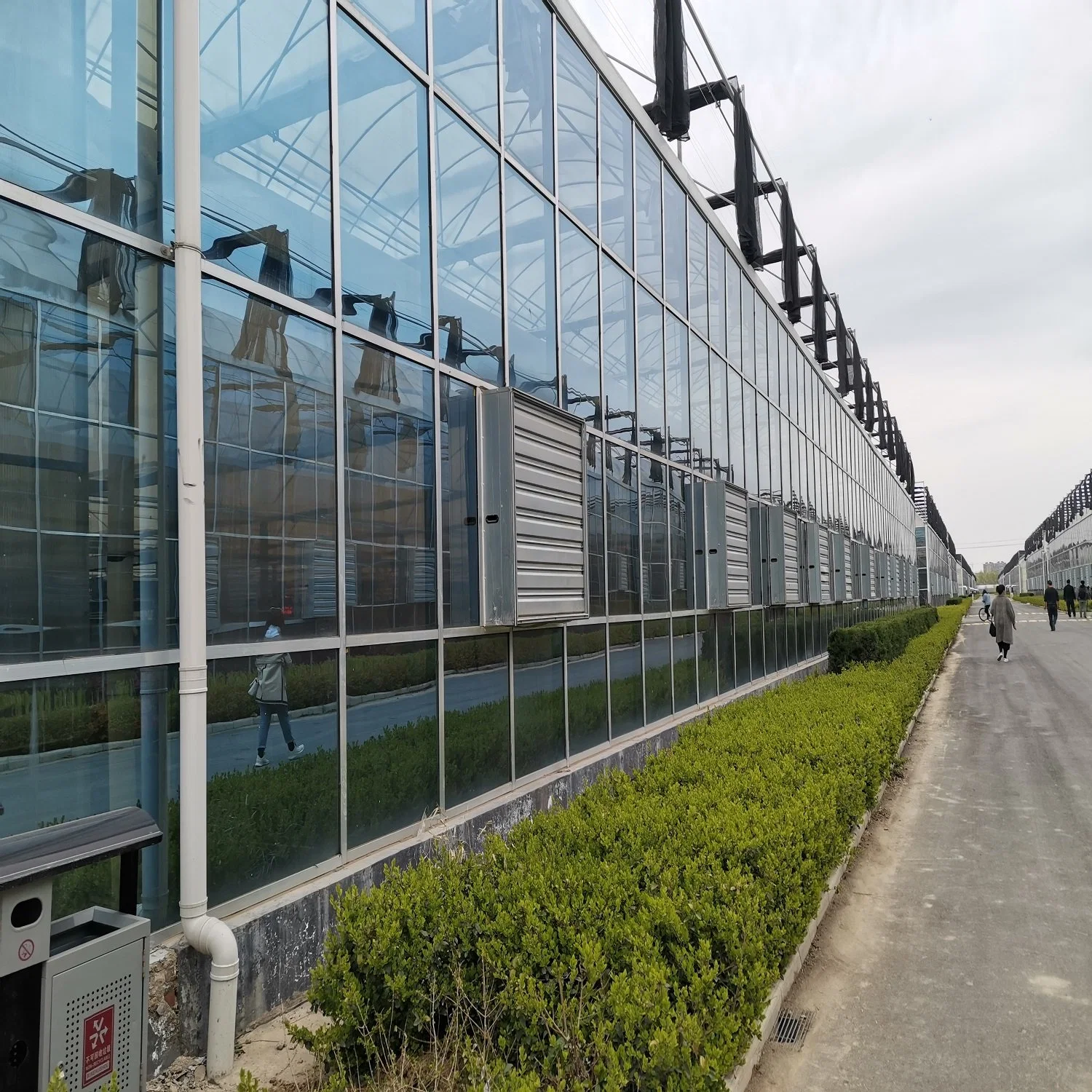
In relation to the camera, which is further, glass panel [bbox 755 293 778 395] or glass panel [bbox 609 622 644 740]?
glass panel [bbox 755 293 778 395]

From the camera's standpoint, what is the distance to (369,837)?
503 cm

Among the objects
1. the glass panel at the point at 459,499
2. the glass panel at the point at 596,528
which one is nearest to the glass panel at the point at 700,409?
the glass panel at the point at 596,528

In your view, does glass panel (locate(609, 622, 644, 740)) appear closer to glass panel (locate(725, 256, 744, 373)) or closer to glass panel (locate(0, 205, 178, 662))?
glass panel (locate(0, 205, 178, 662))

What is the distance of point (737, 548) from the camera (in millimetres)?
12047

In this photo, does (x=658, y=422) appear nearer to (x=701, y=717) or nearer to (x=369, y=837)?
(x=701, y=717)

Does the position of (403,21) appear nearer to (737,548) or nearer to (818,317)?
(737,548)

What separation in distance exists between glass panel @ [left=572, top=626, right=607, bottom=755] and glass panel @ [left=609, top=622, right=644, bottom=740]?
0.20 m

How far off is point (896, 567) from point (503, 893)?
3566cm

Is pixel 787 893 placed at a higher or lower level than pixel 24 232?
lower

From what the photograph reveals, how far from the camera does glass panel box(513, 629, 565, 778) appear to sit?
6746 millimetres

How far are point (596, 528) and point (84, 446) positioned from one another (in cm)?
516

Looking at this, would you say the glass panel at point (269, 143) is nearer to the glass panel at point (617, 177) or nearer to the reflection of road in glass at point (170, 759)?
the reflection of road in glass at point (170, 759)

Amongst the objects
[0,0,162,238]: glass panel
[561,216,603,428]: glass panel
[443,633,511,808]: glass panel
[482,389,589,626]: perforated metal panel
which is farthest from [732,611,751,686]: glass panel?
[0,0,162,238]: glass panel

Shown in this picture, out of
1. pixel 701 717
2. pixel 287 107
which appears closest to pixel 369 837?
pixel 287 107
